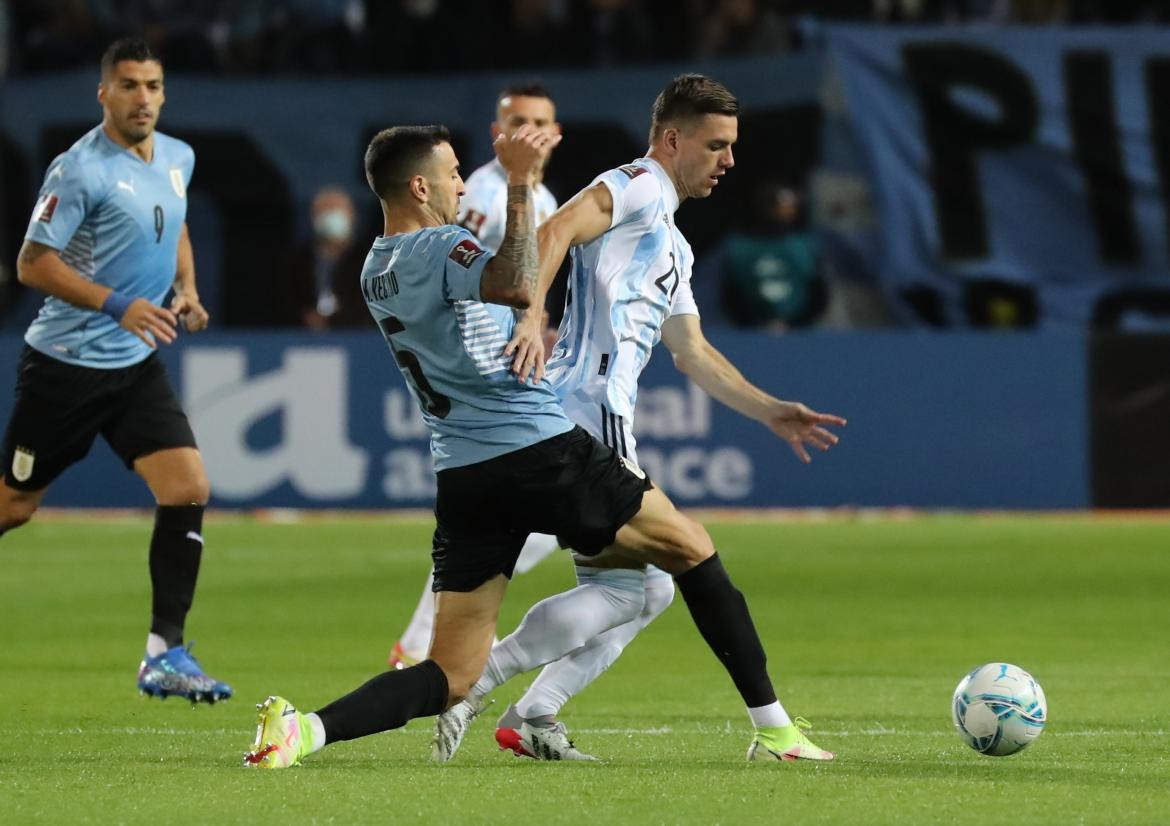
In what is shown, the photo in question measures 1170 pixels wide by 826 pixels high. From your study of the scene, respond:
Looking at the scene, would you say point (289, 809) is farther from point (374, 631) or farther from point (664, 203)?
point (374, 631)

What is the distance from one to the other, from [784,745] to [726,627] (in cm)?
39

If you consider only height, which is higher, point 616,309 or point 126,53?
point 126,53

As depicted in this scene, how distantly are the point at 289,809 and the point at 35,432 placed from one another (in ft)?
10.5

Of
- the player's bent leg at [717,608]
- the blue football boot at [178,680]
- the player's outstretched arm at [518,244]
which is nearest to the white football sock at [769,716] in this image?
the player's bent leg at [717,608]

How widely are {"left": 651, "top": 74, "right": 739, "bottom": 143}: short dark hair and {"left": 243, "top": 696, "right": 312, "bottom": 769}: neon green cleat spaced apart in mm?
2100

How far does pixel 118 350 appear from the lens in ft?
27.7

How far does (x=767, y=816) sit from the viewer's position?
552cm

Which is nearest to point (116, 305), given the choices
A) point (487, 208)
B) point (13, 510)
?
point (13, 510)

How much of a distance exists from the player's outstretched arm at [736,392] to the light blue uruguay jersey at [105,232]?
2255 millimetres

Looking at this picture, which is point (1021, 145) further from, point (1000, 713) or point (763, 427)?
point (1000, 713)

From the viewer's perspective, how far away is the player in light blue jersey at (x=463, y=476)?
6219 mm

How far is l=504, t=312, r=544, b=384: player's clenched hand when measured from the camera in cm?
616

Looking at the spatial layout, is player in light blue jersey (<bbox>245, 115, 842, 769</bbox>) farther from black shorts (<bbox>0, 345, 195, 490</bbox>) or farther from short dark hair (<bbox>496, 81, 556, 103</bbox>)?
short dark hair (<bbox>496, 81, 556, 103</bbox>)

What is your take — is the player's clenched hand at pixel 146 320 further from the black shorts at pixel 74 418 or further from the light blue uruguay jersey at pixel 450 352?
the light blue uruguay jersey at pixel 450 352
